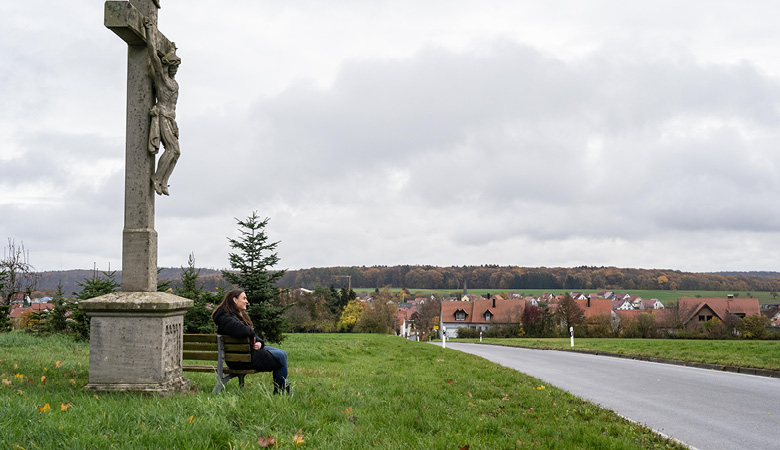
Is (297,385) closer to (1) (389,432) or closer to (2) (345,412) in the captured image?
(2) (345,412)

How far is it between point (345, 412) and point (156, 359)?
225 cm

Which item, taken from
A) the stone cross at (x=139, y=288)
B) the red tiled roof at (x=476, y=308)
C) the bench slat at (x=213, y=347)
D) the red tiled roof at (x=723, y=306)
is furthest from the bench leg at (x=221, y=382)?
the red tiled roof at (x=476, y=308)

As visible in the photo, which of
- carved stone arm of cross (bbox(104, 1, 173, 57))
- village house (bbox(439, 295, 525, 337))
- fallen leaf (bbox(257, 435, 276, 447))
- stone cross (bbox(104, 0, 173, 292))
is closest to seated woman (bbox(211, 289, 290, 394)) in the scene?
stone cross (bbox(104, 0, 173, 292))

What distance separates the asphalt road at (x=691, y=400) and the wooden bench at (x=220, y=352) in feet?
16.4

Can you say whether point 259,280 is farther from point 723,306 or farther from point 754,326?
point 723,306

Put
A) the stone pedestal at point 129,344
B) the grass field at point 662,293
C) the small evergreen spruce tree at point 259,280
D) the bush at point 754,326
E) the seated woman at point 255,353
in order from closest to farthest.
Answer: the stone pedestal at point 129,344
the seated woman at point 255,353
the small evergreen spruce tree at point 259,280
the bush at point 754,326
the grass field at point 662,293

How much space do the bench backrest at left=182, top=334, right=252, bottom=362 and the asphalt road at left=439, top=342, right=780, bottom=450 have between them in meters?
4.99

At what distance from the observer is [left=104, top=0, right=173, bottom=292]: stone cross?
6484mm

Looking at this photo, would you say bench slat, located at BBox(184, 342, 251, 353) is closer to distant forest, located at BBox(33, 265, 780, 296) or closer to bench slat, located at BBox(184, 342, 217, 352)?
bench slat, located at BBox(184, 342, 217, 352)

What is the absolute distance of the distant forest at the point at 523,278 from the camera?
3497 inches

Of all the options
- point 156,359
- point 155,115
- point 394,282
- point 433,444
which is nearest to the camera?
point 433,444

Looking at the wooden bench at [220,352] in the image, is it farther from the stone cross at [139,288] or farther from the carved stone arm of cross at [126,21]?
the carved stone arm of cross at [126,21]

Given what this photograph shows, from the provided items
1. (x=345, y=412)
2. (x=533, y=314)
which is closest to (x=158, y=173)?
(x=345, y=412)

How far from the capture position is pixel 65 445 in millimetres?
3725
